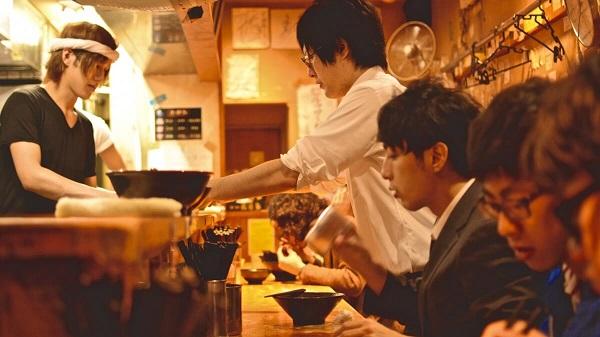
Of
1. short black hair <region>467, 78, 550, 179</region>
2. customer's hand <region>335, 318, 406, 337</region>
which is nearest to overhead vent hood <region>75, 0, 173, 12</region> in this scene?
customer's hand <region>335, 318, 406, 337</region>

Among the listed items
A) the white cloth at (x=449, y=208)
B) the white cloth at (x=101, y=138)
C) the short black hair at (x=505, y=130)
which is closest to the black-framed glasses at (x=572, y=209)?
the short black hair at (x=505, y=130)

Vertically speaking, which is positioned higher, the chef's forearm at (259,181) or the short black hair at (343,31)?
the short black hair at (343,31)

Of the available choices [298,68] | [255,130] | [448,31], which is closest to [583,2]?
[448,31]

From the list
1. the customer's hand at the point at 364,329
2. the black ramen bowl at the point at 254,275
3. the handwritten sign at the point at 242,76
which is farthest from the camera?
the handwritten sign at the point at 242,76

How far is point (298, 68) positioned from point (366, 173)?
4101mm

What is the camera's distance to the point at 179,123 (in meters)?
6.28

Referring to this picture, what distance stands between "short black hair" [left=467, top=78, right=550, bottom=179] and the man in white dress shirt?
1.17 metres

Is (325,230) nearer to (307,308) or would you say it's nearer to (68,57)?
(307,308)

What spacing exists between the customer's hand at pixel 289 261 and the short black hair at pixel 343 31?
5.13ft

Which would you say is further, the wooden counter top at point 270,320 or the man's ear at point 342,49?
the man's ear at point 342,49

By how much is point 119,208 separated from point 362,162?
53.3 inches

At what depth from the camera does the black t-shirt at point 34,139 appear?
2.71 metres

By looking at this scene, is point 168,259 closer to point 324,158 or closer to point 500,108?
point 324,158

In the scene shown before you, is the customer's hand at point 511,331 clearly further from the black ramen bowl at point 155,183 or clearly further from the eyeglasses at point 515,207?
the black ramen bowl at point 155,183
